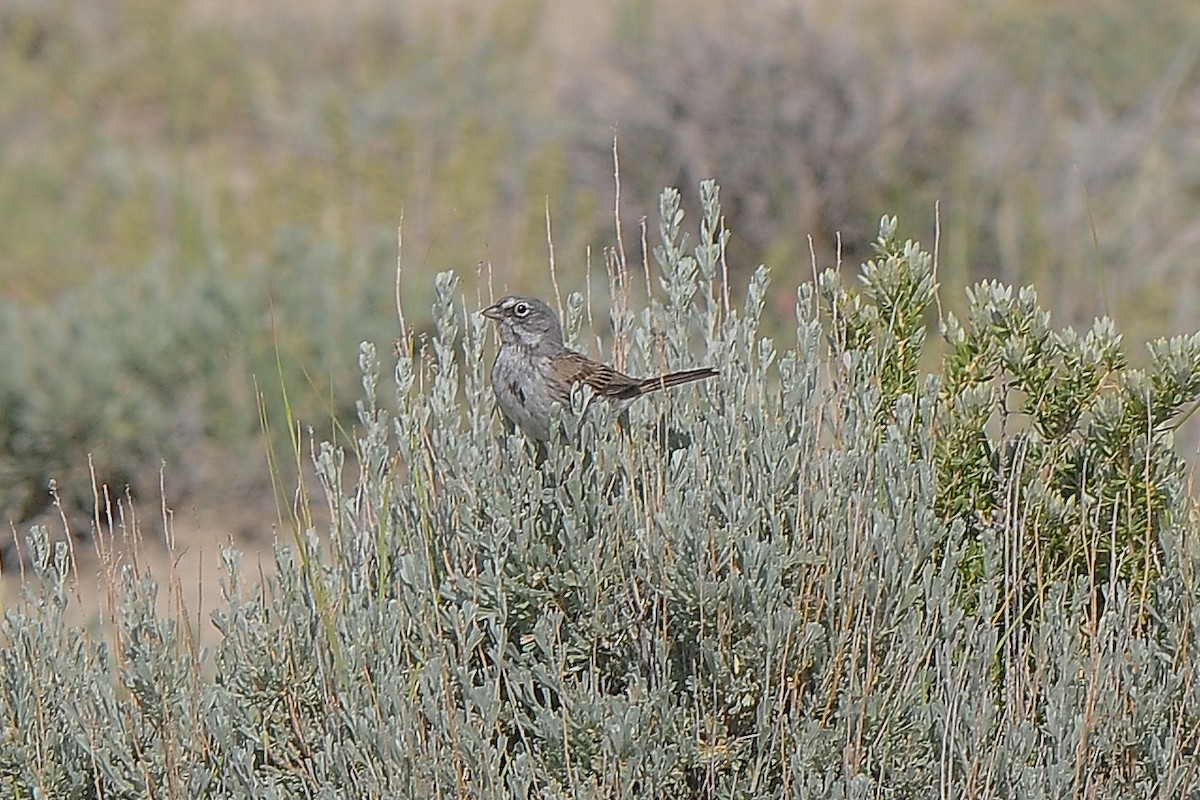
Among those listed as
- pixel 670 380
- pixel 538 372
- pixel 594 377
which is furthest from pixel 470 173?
pixel 670 380

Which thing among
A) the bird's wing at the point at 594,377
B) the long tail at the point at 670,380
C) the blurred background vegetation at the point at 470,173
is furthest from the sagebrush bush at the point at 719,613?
the blurred background vegetation at the point at 470,173

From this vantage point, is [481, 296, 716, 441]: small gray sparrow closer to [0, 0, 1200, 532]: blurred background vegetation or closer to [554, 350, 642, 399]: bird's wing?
[554, 350, 642, 399]: bird's wing

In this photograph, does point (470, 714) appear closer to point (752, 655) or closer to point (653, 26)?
point (752, 655)

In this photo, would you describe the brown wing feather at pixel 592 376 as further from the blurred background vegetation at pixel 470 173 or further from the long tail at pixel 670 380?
the blurred background vegetation at pixel 470 173

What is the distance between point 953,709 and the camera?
9.83 feet

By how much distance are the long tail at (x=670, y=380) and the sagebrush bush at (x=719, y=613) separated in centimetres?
5

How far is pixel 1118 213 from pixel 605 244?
2669 mm

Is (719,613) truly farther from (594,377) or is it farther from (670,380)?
(594,377)

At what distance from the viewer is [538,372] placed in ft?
13.3

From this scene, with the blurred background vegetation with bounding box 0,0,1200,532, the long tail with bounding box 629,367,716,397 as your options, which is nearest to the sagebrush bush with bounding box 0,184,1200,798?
the long tail with bounding box 629,367,716,397

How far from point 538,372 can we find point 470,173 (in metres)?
3.99

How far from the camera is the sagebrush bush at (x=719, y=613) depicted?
3.10 m

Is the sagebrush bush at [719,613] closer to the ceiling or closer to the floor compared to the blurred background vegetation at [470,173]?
closer to the floor

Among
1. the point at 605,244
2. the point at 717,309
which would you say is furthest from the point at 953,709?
the point at 605,244
